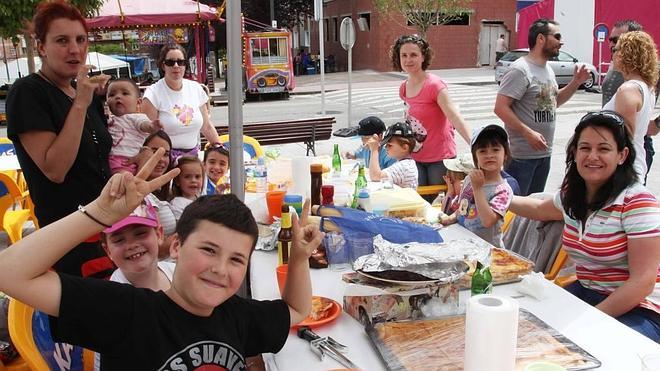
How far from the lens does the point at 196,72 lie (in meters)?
15.5

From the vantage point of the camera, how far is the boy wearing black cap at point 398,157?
3.98m

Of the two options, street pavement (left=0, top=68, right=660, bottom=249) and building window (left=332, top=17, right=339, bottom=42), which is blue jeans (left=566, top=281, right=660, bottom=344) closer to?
street pavement (left=0, top=68, right=660, bottom=249)

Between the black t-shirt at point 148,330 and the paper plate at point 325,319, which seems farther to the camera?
the paper plate at point 325,319

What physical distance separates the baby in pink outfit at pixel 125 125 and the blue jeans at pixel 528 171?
265cm

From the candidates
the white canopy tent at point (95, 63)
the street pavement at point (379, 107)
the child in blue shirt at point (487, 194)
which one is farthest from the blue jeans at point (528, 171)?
the white canopy tent at point (95, 63)

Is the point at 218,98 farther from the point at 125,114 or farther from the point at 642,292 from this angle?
the point at 642,292

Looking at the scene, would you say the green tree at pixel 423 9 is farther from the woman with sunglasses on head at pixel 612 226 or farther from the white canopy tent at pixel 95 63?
the woman with sunglasses on head at pixel 612 226

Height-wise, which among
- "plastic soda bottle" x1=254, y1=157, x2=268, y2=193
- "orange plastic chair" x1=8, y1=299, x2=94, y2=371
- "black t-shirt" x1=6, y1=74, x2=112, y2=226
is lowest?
"orange plastic chair" x1=8, y1=299, x2=94, y2=371

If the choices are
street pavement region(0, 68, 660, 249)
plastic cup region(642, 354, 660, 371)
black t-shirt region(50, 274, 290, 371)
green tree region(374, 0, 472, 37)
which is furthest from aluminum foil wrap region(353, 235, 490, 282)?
green tree region(374, 0, 472, 37)

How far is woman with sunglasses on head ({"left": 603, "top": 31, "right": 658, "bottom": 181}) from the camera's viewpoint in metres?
3.87

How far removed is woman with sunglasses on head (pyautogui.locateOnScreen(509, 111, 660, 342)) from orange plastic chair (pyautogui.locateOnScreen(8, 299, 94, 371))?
2.02 metres

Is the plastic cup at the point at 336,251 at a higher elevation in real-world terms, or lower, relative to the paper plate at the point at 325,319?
higher

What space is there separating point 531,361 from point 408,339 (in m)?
0.36

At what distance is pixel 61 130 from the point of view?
2238mm
